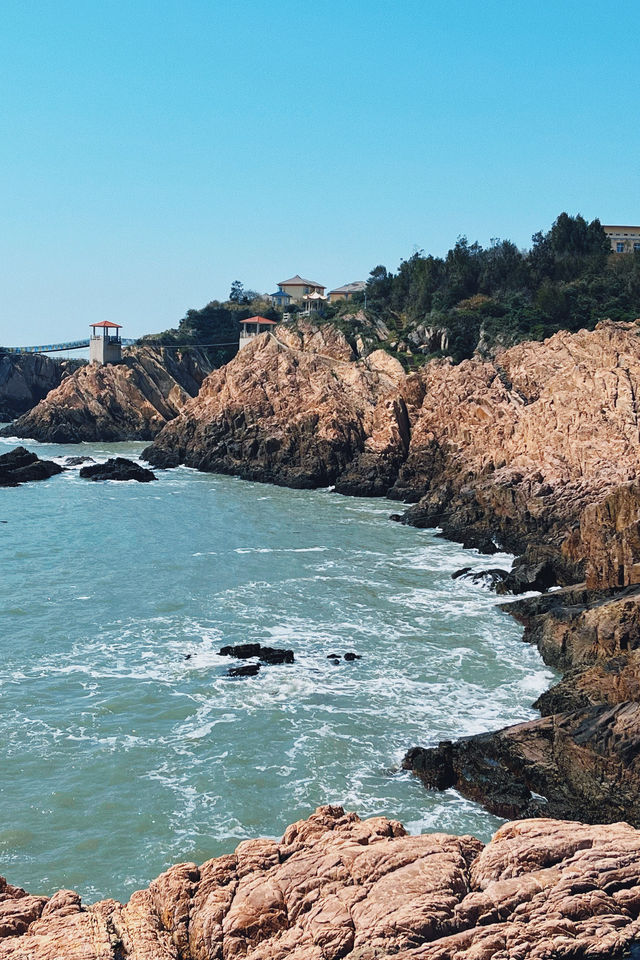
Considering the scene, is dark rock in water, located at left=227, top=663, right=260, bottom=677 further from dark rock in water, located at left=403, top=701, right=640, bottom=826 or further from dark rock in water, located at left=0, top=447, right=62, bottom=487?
dark rock in water, located at left=0, top=447, right=62, bottom=487

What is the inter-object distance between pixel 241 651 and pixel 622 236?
77.4 metres

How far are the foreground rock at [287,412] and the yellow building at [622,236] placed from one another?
34008 millimetres

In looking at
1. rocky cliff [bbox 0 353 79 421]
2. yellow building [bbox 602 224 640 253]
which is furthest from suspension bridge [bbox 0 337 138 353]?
yellow building [bbox 602 224 640 253]

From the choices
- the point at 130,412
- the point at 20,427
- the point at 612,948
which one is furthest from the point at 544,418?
the point at 20,427

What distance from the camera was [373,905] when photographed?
10.5 metres

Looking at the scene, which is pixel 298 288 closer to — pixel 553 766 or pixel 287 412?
pixel 287 412

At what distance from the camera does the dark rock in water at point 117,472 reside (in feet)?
207

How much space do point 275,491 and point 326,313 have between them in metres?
30.9

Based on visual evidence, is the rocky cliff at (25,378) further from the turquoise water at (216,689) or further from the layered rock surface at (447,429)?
the turquoise water at (216,689)

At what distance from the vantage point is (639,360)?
47.9 meters

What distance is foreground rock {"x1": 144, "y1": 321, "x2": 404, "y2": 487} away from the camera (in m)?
62.1

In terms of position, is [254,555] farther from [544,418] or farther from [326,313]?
[326,313]

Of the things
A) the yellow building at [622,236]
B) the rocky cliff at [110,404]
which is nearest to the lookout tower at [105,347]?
the rocky cliff at [110,404]

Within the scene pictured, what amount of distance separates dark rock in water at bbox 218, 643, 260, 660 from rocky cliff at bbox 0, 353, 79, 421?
275 feet
